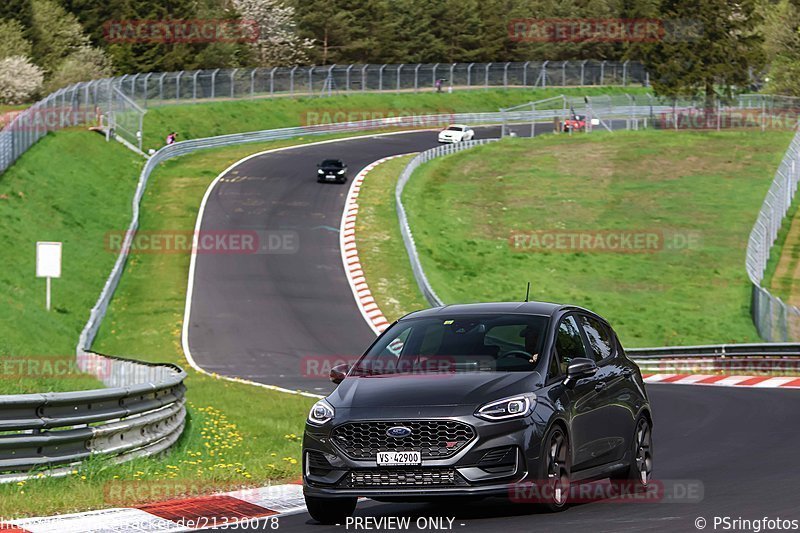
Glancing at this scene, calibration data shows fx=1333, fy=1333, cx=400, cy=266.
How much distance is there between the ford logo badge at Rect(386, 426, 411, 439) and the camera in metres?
10.0

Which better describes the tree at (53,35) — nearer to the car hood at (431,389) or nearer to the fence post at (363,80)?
the fence post at (363,80)

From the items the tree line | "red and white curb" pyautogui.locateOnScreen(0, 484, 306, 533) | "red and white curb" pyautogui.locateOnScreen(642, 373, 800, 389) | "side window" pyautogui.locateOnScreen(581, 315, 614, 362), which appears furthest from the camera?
the tree line

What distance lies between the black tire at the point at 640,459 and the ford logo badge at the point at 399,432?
2.74m

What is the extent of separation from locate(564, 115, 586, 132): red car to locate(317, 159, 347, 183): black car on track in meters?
27.6

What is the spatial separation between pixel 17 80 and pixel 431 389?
77.3 metres

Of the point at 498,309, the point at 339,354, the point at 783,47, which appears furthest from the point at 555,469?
the point at 783,47

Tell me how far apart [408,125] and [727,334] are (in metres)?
55.8

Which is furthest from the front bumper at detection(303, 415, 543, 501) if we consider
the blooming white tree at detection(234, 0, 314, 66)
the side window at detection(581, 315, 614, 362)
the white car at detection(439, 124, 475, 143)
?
the blooming white tree at detection(234, 0, 314, 66)

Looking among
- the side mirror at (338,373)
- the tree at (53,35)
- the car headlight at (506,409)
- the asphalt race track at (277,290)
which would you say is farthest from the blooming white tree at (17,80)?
the car headlight at (506,409)

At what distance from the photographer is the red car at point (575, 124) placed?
89.6 metres

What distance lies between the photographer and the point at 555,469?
34.3ft

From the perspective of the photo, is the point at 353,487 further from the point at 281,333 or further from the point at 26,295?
the point at 26,295

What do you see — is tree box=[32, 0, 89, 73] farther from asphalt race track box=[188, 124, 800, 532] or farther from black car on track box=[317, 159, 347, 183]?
black car on track box=[317, 159, 347, 183]

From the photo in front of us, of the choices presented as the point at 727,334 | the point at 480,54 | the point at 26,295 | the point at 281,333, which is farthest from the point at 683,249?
the point at 480,54
